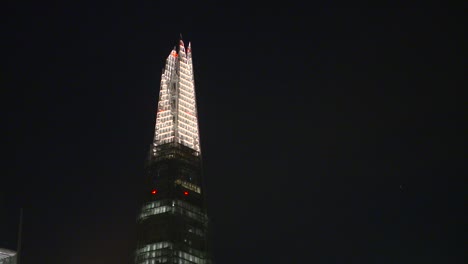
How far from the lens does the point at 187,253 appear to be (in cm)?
19712

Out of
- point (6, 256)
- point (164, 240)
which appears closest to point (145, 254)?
point (164, 240)

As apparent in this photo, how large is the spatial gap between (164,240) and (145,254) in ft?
21.5

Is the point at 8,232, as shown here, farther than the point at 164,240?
No

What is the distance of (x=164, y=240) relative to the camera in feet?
648

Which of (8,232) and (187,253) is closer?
(8,232)

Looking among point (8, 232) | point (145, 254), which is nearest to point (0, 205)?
point (8, 232)

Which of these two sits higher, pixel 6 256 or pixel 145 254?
pixel 145 254

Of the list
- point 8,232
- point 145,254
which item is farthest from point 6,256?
point 145,254

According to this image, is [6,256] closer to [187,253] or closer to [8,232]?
[8,232]

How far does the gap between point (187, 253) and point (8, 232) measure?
314 ft

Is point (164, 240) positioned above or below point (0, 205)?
above

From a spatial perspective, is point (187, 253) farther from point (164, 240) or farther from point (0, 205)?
point (0, 205)

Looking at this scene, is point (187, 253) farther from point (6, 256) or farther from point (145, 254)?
point (6, 256)

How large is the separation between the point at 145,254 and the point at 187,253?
11.8m
